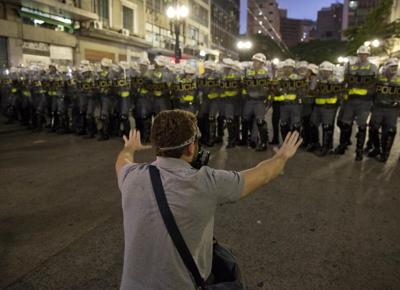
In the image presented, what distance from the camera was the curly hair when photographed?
190 cm

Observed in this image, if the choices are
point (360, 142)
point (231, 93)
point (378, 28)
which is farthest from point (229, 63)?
point (378, 28)

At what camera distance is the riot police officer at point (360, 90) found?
7.48 meters

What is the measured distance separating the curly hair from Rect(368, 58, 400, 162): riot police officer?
6.58 meters

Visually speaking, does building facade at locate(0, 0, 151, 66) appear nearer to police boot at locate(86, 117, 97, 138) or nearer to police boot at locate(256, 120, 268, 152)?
police boot at locate(86, 117, 97, 138)

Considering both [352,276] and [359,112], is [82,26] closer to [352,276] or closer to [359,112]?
[359,112]

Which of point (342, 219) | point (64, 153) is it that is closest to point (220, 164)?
point (342, 219)

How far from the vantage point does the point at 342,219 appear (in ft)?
15.3

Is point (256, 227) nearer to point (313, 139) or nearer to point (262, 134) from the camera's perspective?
point (262, 134)

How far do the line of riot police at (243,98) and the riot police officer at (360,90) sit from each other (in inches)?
0.8

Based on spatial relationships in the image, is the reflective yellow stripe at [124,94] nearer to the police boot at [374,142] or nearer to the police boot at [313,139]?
the police boot at [313,139]

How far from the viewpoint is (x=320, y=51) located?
51688mm

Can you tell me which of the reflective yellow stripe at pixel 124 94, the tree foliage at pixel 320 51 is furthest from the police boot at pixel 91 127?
the tree foliage at pixel 320 51

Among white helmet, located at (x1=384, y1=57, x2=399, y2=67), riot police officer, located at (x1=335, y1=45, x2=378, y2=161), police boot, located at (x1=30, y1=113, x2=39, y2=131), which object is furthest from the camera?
police boot, located at (x1=30, y1=113, x2=39, y2=131)

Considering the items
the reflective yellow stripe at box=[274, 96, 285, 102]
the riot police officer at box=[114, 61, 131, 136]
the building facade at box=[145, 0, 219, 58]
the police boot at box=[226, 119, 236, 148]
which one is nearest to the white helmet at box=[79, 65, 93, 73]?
the riot police officer at box=[114, 61, 131, 136]
